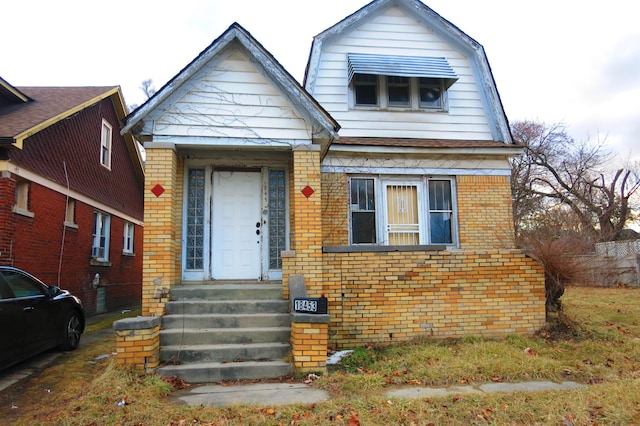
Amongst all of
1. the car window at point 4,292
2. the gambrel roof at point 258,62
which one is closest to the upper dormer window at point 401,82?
the gambrel roof at point 258,62

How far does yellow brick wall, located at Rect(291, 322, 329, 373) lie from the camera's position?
19.4ft

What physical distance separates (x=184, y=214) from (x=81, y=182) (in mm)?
7201

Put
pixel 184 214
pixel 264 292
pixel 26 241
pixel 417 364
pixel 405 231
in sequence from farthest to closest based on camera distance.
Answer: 1. pixel 26 241
2. pixel 405 231
3. pixel 184 214
4. pixel 264 292
5. pixel 417 364

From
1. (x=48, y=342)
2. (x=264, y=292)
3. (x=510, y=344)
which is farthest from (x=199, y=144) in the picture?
(x=510, y=344)

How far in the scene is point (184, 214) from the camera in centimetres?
814

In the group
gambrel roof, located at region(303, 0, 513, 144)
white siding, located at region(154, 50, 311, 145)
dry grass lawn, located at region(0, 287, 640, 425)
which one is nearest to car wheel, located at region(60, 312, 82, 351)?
dry grass lawn, located at region(0, 287, 640, 425)

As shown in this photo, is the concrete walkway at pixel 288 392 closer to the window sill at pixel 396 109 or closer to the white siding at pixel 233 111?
the white siding at pixel 233 111

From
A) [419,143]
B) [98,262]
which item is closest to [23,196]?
[98,262]

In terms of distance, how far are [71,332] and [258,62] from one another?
236 inches

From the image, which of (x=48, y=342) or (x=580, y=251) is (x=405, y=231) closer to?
(x=580, y=251)

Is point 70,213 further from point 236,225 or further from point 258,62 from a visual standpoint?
point 258,62

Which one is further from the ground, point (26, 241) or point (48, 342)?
point (26, 241)

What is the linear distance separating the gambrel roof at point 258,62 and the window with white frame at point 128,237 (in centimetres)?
1148

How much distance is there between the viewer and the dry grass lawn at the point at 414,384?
4.43 meters
